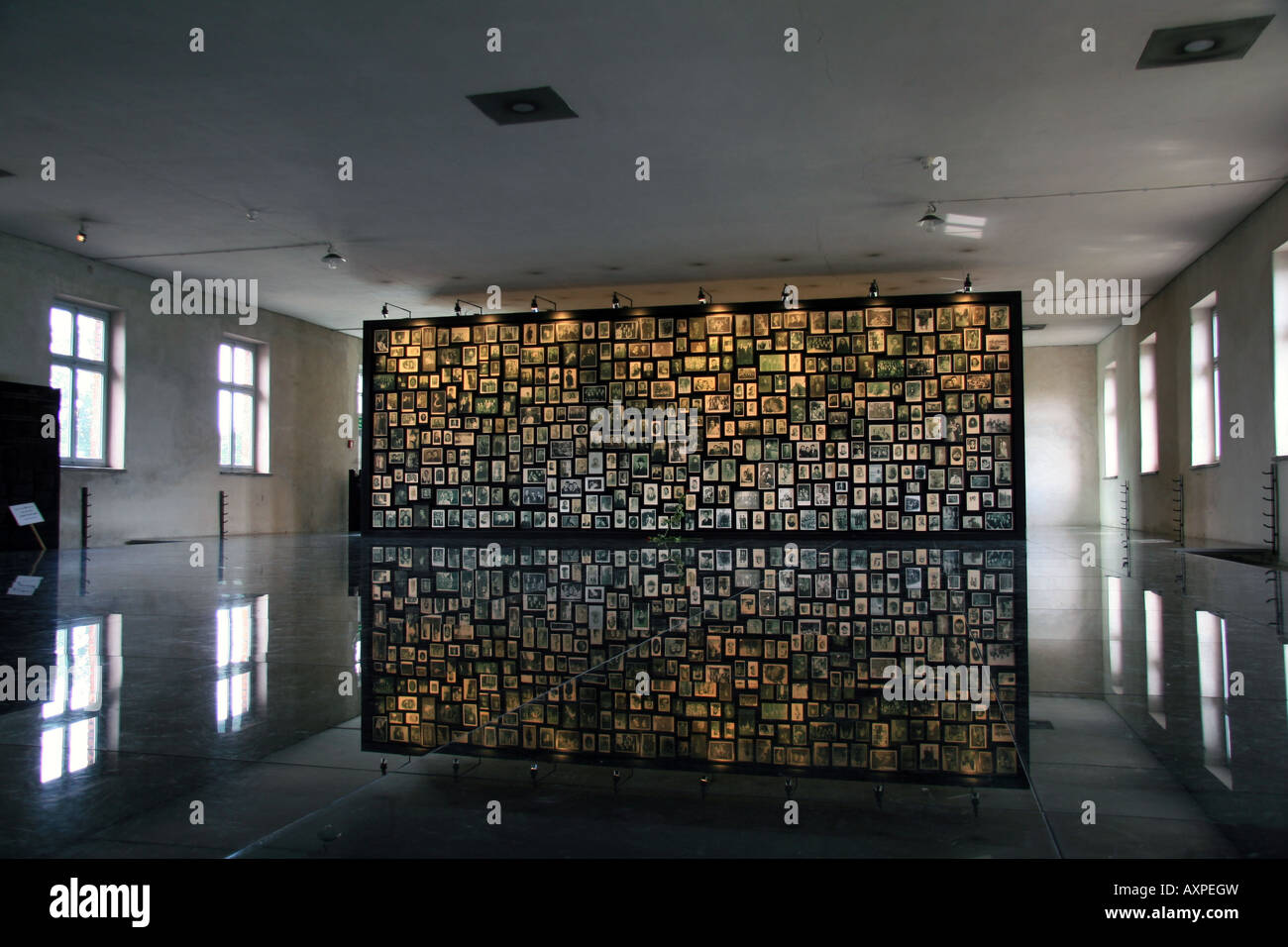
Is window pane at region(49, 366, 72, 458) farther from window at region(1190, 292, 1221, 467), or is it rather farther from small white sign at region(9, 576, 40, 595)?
window at region(1190, 292, 1221, 467)

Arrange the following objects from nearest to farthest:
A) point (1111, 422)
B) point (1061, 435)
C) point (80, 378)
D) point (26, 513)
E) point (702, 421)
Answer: point (26, 513) < point (80, 378) < point (702, 421) < point (1111, 422) < point (1061, 435)

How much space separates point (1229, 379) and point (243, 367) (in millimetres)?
19330

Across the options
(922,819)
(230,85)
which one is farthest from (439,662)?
(230,85)

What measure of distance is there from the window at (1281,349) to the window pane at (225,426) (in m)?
19.2

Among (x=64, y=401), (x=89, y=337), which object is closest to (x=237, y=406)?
(x=89, y=337)

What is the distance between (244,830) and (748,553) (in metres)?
10.6

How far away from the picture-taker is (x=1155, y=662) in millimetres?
3611

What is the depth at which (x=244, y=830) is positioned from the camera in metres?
1.75

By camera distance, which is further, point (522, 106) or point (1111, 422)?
point (1111, 422)

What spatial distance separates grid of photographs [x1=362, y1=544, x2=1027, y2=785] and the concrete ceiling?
4.98 meters

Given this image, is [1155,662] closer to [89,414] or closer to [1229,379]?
[1229,379]

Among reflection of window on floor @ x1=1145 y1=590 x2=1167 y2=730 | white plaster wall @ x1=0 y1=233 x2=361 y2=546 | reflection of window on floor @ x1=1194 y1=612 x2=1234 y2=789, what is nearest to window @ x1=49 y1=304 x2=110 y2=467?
white plaster wall @ x1=0 y1=233 x2=361 y2=546

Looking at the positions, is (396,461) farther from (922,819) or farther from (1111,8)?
(922,819)

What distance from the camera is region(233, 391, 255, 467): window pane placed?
2000 centimetres
